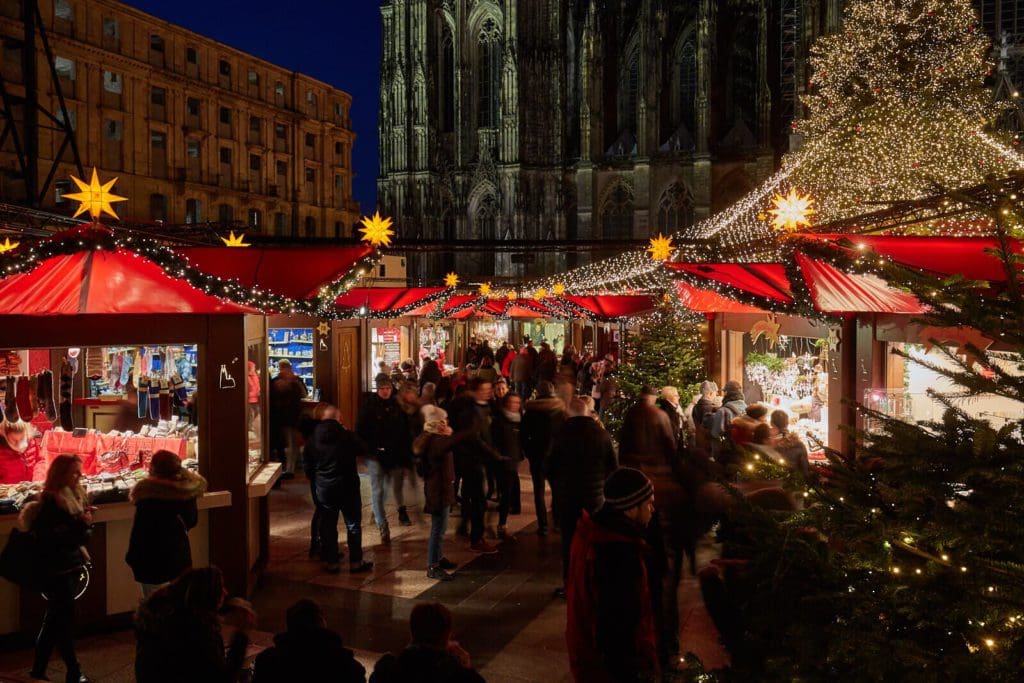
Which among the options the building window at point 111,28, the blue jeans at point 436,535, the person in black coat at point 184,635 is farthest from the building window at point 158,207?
the person in black coat at point 184,635

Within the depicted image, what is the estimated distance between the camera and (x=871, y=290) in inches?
264

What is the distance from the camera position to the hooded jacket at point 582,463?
5891mm

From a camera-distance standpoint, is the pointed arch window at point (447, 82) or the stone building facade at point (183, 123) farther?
the pointed arch window at point (447, 82)

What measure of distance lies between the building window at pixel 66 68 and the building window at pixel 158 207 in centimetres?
610

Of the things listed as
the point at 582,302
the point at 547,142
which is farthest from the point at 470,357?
the point at 547,142

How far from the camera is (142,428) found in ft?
24.6

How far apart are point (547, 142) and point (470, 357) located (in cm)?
2251

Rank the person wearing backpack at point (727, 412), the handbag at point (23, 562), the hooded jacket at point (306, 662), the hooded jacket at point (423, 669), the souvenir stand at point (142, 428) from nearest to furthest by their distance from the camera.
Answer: the hooded jacket at point (423, 669) → the hooded jacket at point (306, 662) → the handbag at point (23, 562) → the souvenir stand at point (142, 428) → the person wearing backpack at point (727, 412)

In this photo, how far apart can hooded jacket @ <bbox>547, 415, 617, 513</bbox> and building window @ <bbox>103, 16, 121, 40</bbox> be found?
36.3m

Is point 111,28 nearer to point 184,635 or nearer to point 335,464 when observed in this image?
point 335,464

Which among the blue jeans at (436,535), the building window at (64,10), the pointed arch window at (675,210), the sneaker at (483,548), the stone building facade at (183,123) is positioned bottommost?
the sneaker at (483,548)

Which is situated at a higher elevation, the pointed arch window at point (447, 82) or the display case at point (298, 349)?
the pointed arch window at point (447, 82)

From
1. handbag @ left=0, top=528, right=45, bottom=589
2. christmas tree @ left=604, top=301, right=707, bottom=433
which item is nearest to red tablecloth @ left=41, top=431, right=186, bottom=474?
handbag @ left=0, top=528, right=45, bottom=589

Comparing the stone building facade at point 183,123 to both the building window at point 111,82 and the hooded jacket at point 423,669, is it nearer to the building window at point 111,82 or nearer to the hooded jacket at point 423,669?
the building window at point 111,82
